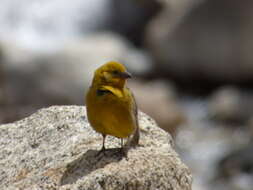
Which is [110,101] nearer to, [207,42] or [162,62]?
[207,42]

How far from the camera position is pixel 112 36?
23.9 meters

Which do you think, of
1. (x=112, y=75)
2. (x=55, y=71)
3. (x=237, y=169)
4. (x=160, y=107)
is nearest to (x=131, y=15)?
(x=55, y=71)

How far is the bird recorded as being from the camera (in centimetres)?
558

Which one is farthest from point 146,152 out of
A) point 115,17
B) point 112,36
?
point 115,17

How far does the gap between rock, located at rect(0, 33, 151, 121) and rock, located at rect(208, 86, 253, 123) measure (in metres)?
3.30

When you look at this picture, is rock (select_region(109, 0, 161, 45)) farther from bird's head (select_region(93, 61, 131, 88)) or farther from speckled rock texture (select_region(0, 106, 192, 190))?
bird's head (select_region(93, 61, 131, 88))

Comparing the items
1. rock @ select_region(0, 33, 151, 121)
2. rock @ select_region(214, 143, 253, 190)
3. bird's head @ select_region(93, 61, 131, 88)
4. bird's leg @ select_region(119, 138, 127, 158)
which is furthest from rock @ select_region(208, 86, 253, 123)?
bird's head @ select_region(93, 61, 131, 88)

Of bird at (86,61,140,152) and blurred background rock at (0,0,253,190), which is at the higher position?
bird at (86,61,140,152)

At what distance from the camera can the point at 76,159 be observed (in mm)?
5684

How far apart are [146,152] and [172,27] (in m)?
16.8

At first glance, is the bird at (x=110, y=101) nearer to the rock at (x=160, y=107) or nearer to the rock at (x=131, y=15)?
the rock at (x=160, y=107)

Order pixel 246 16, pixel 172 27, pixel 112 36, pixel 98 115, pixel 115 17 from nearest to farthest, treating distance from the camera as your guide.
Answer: pixel 98 115 < pixel 246 16 < pixel 172 27 < pixel 112 36 < pixel 115 17

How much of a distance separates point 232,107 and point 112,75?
14069mm

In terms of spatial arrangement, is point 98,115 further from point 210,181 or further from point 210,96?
point 210,96
